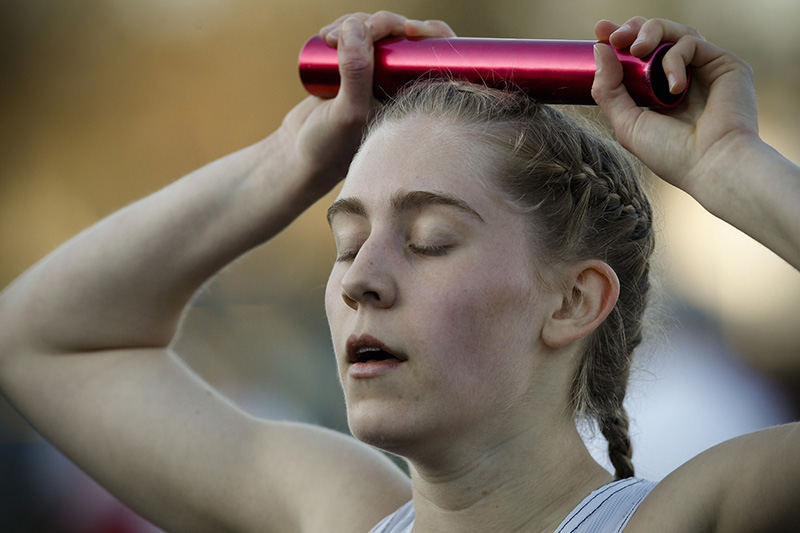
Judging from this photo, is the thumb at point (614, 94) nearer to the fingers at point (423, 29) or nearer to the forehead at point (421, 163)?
the forehead at point (421, 163)

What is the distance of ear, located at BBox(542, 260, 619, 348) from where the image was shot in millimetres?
1105

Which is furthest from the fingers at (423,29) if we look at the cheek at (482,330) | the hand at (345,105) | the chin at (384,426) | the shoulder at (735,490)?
the shoulder at (735,490)

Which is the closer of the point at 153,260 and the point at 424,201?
the point at 424,201

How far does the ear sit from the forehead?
0.15m

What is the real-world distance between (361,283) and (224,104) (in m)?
3.44

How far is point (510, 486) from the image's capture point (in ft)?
3.62

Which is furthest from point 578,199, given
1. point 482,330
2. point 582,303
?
point 482,330

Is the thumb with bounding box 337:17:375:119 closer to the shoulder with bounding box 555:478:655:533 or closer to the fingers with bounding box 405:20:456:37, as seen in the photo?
the fingers with bounding box 405:20:456:37

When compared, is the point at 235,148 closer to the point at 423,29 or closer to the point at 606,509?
the point at 423,29

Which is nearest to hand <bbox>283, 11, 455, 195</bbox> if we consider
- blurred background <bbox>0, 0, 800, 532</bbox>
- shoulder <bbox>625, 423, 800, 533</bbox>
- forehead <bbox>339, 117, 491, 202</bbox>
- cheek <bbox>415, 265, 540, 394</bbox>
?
forehead <bbox>339, 117, 491, 202</bbox>

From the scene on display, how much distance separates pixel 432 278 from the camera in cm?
104

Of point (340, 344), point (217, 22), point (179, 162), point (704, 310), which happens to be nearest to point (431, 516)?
point (340, 344)

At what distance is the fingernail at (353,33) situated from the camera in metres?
1.23

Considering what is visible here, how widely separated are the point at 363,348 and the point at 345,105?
38 cm
